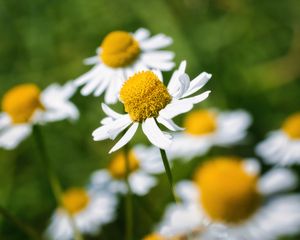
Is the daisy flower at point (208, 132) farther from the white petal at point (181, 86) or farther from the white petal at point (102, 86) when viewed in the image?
the white petal at point (181, 86)

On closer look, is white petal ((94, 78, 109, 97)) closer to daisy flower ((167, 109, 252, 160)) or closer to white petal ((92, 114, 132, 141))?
white petal ((92, 114, 132, 141))

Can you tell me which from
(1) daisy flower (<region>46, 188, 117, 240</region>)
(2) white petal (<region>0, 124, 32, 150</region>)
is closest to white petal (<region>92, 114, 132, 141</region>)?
(2) white petal (<region>0, 124, 32, 150</region>)

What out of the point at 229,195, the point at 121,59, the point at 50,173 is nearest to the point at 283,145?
the point at 229,195

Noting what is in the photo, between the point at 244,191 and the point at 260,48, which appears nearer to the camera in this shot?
the point at 244,191

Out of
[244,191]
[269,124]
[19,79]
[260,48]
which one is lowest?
[244,191]

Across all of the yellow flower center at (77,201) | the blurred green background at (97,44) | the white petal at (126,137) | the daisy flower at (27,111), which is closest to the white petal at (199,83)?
the white petal at (126,137)

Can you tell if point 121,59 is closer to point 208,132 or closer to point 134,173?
point 134,173

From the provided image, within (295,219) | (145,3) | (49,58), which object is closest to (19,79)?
(49,58)

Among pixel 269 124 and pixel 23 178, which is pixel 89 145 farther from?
pixel 269 124
